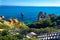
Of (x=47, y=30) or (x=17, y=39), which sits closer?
(x=17, y=39)

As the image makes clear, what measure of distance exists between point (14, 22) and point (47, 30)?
6470 millimetres

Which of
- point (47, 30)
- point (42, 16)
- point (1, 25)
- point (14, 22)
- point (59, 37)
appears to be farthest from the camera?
point (42, 16)

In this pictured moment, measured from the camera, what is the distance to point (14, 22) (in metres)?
22.1

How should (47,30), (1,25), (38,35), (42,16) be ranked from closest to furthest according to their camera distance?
1. (38,35)
2. (47,30)
3. (1,25)
4. (42,16)

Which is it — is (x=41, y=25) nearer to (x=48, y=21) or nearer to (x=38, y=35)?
(x=48, y=21)

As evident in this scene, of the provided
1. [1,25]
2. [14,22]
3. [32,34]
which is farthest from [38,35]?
[14,22]

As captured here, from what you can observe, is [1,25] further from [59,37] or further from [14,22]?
[59,37]

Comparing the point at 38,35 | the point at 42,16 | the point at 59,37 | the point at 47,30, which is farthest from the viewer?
the point at 42,16

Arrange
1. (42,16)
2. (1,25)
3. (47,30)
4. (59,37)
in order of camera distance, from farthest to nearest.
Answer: (42,16), (1,25), (47,30), (59,37)

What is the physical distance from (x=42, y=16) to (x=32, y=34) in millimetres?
10974

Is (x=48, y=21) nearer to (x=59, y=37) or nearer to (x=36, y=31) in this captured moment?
(x=36, y=31)

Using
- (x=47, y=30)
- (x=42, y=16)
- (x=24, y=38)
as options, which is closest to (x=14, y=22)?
(x=42, y=16)

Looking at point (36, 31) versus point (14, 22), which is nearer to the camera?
point (36, 31)

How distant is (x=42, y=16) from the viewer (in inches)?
1033
